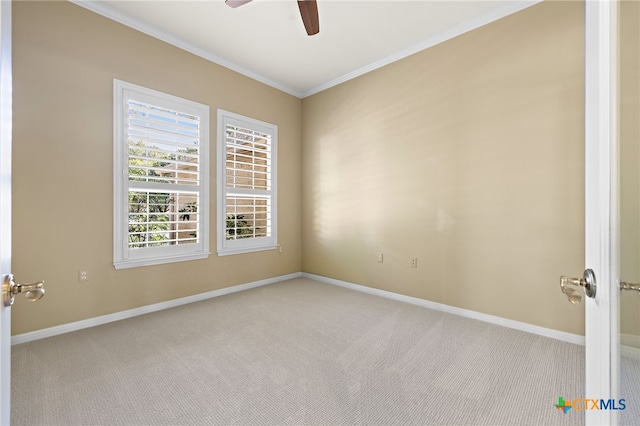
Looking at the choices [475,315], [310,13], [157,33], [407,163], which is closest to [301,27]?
[310,13]

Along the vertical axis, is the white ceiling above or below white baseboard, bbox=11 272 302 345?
above

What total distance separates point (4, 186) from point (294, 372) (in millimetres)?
1819

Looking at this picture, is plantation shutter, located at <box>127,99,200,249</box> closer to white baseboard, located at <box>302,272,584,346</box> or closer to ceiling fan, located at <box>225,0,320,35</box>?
ceiling fan, located at <box>225,0,320,35</box>

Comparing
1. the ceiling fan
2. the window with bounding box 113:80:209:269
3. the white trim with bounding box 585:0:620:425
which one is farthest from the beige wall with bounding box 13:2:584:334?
the white trim with bounding box 585:0:620:425

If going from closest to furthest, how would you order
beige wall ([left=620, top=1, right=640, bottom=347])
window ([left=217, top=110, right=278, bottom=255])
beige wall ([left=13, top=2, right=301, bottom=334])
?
beige wall ([left=620, top=1, right=640, bottom=347]) → beige wall ([left=13, top=2, right=301, bottom=334]) → window ([left=217, top=110, right=278, bottom=255])

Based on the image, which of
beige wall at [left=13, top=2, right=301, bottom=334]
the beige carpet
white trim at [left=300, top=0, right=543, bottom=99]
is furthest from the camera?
white trim at [left=300, top=0, right=543, bottom=99]

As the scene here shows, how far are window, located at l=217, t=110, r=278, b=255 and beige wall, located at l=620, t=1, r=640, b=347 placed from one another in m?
3.61

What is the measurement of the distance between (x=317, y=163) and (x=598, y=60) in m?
3.88

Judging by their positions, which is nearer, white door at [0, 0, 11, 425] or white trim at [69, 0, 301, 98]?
white door at [0, 0, 11, 425]

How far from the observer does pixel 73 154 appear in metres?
2.62

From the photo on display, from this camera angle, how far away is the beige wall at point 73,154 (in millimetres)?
Result: 2402

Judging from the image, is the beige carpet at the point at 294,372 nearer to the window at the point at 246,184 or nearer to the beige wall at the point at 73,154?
the beige wall at the point at 73,154

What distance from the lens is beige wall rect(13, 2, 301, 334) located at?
2402mm

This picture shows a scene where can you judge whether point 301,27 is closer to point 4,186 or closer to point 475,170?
point 475,170
